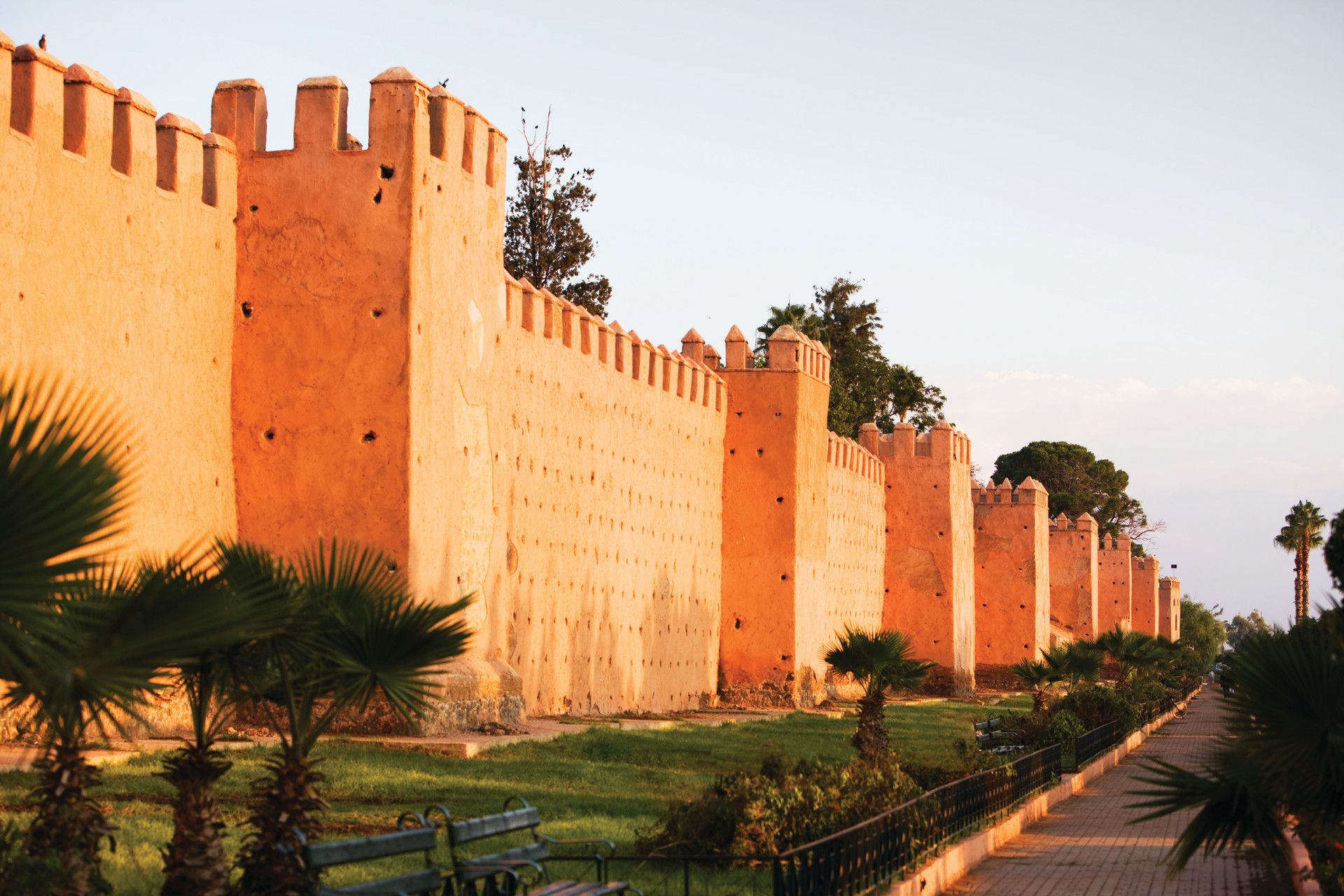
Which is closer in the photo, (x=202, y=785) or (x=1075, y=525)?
(x=202, y=785)

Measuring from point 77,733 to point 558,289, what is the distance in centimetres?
2961

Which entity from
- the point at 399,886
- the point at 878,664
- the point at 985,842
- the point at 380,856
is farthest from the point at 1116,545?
the point at 399,886

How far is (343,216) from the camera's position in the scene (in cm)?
1569

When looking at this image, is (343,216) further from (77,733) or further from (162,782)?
(77,733)

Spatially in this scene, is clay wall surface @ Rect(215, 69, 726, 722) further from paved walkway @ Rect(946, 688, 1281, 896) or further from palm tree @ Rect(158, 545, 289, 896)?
palm tree @ Rect(158, 545, 289, 896)

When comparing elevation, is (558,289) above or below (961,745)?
above

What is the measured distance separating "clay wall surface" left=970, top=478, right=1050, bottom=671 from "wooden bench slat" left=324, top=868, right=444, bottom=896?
3655cm

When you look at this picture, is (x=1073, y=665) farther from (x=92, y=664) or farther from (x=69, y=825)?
(x=92, y=664)

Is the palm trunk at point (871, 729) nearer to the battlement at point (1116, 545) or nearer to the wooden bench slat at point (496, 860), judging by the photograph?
the wooden bench slat at point (496, 860)

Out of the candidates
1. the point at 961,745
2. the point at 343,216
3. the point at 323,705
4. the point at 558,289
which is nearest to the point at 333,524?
the point at 323,705

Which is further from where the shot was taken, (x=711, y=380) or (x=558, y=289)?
(x=558, y=289)

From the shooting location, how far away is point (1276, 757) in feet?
24.0

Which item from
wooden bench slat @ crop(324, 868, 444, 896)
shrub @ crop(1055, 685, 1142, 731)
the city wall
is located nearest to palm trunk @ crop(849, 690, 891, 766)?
the city wall

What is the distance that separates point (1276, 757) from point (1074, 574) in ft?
161
